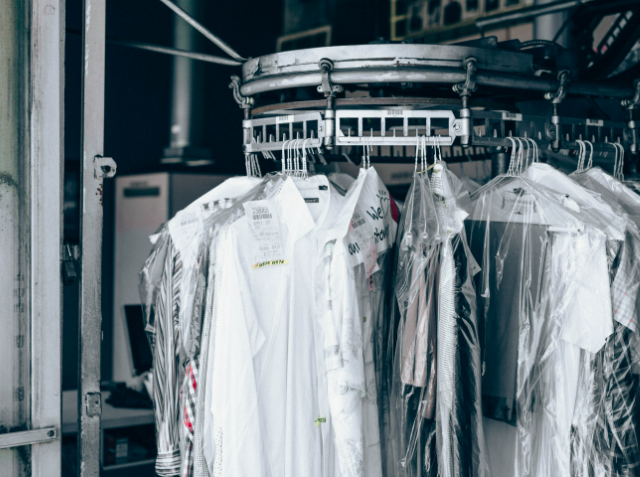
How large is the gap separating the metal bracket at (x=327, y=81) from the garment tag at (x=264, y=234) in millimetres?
326

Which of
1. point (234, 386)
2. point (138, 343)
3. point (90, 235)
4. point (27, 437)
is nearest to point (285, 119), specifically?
point (90, 235)

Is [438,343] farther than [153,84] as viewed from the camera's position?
No

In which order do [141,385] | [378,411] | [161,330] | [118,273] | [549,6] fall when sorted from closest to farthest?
[378,411], [161,330], [549,6], [141,385], [118,273]

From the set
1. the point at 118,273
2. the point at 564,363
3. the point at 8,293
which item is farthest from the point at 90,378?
the point at 118,273

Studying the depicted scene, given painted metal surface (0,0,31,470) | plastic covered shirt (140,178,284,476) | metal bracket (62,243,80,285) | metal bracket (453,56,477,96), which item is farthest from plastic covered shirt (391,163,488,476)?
painted metal surface (0,0,31,470)

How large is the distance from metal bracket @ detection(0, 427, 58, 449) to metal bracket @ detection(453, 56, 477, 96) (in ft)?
4.15

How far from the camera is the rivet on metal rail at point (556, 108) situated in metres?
1.64

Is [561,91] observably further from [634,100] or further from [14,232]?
[14,232]

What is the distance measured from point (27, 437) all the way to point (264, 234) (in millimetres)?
726

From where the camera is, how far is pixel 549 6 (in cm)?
230

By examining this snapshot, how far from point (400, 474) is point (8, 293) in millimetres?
1036

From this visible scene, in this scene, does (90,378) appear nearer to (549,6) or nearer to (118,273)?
(118,273)

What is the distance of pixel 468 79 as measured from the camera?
4.93 feet

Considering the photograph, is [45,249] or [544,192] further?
[544,192]
